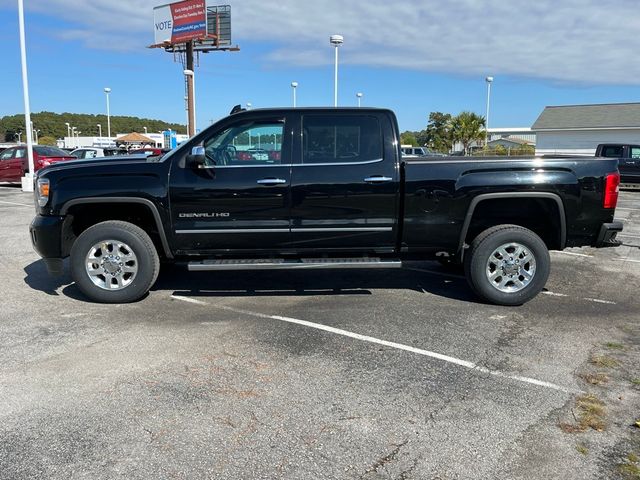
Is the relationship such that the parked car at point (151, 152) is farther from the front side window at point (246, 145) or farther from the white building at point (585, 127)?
the white building at point (585, 127)

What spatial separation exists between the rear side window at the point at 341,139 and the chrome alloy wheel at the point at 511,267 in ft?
5.44

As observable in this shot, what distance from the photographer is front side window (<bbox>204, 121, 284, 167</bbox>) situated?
5.72m

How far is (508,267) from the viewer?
584 cm

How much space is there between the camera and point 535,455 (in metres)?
3.06

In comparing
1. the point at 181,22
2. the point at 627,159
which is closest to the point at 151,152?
the point at 627,159

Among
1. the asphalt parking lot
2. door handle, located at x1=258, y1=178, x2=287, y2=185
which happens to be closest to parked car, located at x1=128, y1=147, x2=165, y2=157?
door handle, located at x1=258, y1=178, x2=287, y2=185

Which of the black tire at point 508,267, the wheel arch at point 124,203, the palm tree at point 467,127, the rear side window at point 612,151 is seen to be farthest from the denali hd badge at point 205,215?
the palm tree at point 467,127

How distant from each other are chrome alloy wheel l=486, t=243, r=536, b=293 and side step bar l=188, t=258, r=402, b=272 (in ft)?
3.38

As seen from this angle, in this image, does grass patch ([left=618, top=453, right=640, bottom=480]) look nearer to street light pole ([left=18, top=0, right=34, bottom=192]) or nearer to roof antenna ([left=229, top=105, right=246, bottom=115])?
roof antenna ([left=229, top=105, right=246, bottom=115])

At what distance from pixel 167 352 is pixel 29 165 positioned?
58.2 ft

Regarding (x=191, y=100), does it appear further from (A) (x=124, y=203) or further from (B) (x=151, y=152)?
(A) (x=124, y=203)

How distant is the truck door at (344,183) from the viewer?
18.6ft

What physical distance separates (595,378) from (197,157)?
13.1 feet

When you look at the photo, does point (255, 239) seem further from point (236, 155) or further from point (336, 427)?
point (336, 427)
